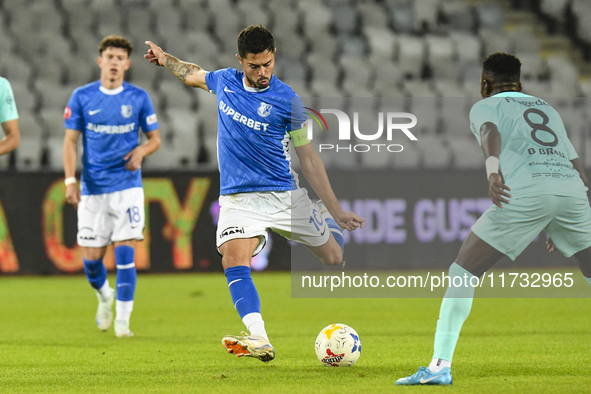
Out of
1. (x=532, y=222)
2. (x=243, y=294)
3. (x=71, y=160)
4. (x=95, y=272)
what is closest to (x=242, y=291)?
(x=243, y=294)

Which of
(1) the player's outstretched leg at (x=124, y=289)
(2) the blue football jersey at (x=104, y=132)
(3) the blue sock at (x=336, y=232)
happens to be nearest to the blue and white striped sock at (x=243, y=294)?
(3) the blue sock at (x=336, y=232)

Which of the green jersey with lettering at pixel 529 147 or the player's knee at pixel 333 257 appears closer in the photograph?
the green jersey with lettering at pixel 529 147

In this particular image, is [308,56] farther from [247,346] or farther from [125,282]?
[247,346]

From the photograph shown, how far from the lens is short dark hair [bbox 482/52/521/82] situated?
446 centimetres

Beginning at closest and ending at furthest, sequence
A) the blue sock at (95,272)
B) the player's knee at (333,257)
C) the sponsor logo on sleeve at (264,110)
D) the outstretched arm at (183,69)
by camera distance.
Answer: the sponsor logo on sleeve at (264,110)
the outstretched arm at (183,69)
the player's knee at (333,257)
the blue sock at (95,272)

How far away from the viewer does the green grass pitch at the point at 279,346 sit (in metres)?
4.34

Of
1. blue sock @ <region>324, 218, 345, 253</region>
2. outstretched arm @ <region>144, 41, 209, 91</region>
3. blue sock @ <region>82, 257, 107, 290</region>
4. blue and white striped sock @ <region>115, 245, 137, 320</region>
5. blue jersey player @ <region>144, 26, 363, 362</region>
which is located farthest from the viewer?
blue sock @ <region>82, 257, 107, 290</region>

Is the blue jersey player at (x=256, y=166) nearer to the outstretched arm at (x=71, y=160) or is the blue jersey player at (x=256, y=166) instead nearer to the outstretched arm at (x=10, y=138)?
the outstretched arm at (x=10, y=138)

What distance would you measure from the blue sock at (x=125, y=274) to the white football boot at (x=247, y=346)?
103 inches

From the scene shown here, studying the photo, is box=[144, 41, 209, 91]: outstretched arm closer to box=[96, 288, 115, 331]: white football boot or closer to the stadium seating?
box=[96, 288, 115, 331]: white football boot

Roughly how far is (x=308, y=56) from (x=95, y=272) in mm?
9099

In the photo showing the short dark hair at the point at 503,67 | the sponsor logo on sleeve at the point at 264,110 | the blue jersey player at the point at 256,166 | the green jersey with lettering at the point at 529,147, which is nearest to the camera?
the green jersey with lettering at the point at 529,147

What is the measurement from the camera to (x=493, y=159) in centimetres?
417

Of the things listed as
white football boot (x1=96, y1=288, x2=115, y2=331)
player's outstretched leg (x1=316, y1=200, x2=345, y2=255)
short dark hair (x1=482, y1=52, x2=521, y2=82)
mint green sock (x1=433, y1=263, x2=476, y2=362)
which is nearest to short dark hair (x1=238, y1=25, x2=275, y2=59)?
short dark hair (x1=482, y1=52, x2=521, y2=82)
